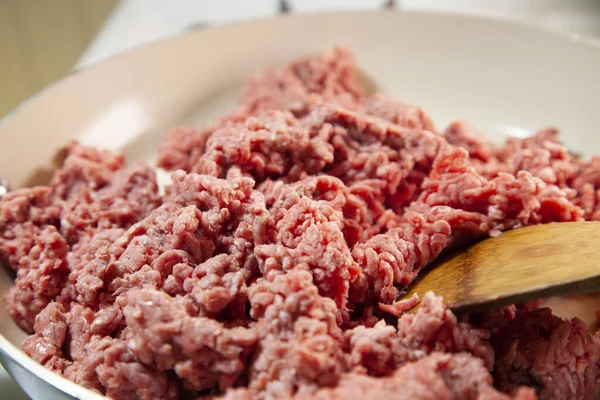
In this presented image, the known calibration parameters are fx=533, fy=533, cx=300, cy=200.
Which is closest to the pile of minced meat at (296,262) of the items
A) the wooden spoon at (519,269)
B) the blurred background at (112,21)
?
the wooden spoon at (519,269)

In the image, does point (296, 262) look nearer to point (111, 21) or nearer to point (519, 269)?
point (519, 269)

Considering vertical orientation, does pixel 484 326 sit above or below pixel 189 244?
below

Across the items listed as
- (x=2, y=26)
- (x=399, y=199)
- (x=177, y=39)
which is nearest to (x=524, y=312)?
(x=399, y=199)

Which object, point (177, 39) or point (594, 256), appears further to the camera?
point (177, 39)

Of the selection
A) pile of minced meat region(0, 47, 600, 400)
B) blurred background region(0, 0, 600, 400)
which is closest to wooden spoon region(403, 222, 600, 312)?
pile of minced meat region(0, 47, 600, 400)

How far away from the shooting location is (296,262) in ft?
5.44

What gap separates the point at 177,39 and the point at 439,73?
5.43 feet

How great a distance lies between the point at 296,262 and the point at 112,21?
394cm

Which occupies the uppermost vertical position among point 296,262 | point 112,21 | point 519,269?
point 112,21

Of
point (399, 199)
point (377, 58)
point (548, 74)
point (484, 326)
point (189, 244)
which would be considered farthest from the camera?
point (377, 58)

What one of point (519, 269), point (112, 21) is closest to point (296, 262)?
point (519, 269)

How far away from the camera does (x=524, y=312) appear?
1.77 meters

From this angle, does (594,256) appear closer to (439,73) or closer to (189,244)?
(189,244)

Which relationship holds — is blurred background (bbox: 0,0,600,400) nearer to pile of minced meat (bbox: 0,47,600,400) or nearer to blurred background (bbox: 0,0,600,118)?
blurred background (bbox: 0,0,600,118)
